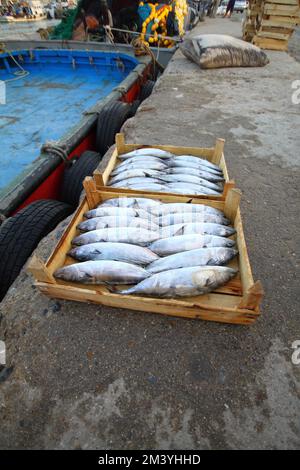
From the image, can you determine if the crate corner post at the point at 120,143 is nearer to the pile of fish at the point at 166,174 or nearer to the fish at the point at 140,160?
the pile of fish at the point at 166,174

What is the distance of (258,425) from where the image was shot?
5.17ft

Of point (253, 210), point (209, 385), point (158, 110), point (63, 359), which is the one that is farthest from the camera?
point (158, 110)

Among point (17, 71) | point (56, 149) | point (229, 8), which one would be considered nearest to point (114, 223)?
point (56, 149)

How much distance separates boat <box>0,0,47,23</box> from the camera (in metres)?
32.2

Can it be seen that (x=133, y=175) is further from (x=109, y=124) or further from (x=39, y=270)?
(x=109, y=124)

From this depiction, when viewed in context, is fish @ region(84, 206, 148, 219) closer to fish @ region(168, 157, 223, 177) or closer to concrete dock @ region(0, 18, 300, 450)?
concrete dock @ region(0, 18, 300, 450)

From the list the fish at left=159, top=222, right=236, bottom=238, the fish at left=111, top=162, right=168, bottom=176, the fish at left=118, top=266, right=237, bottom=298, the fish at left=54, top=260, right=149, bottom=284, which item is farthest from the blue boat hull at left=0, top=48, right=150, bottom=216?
the fish at left=118, top=266, right=237, bottom=298

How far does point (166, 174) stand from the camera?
3.19m

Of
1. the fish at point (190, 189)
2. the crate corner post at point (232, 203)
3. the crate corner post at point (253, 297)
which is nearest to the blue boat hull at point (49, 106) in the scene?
the fish at point (190, 189)

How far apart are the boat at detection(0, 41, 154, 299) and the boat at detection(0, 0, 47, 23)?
3029 cm

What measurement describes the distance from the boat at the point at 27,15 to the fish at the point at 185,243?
42.2 meters
